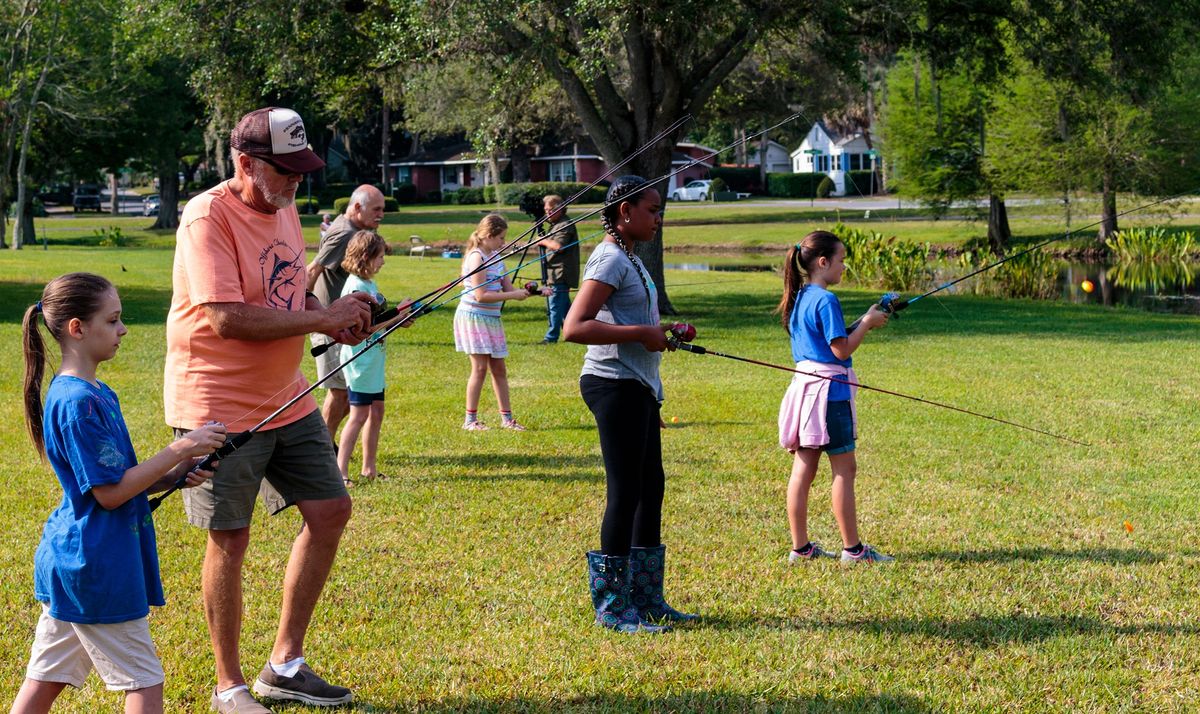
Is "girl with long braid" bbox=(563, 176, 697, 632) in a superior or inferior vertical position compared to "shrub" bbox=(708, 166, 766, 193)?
inferior

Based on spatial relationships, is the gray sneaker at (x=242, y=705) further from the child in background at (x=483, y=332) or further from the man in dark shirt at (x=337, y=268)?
the child in background at (x=483, y=332)

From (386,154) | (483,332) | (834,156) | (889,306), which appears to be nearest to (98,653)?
(889,306)

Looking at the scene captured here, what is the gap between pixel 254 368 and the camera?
402 cm

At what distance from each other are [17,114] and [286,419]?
37.9m

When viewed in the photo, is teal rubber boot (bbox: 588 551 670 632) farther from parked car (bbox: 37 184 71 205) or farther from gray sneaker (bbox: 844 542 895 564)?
parked car (bbox: 37 184 71 205)

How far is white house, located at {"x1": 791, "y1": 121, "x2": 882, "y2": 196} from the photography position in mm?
65875

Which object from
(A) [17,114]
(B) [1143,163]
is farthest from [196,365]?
(A) [17,114]

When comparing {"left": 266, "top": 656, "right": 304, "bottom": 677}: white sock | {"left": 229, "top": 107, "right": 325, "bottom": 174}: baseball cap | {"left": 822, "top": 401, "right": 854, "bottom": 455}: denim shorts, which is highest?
{"left": 229, "top": 107, "right": 325, "bottom": 174}: baseball cap

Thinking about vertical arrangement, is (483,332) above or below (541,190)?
below

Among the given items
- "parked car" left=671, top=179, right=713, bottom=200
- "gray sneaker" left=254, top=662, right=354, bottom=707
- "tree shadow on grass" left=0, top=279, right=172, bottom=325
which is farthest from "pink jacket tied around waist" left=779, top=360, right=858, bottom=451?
"parked car" left=671, top=179, right=713, bottom=200

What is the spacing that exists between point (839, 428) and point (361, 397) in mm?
3067

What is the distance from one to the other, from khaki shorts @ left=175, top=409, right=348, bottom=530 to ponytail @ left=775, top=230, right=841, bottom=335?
8.07 ft

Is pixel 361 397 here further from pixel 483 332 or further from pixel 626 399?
pixel 626 399

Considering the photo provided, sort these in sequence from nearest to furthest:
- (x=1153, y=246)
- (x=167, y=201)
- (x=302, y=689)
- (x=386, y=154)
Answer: (x=302, y=689) → (x=1153, y=246) → (x=167, y=201) → (x=386, y=154)
